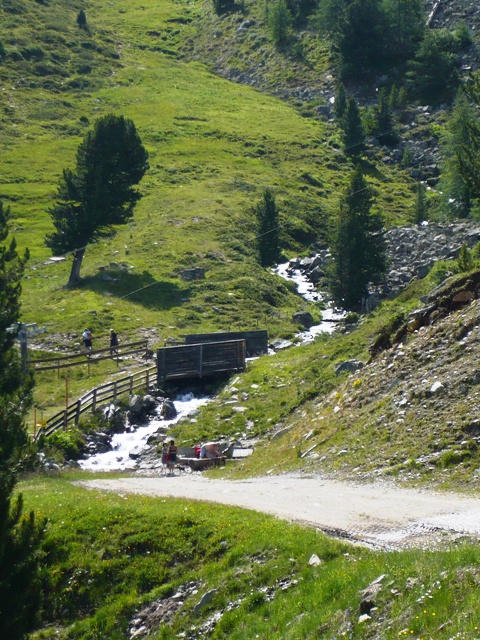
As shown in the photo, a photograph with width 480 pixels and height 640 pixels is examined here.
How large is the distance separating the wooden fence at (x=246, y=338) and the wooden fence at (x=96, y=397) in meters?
4.24

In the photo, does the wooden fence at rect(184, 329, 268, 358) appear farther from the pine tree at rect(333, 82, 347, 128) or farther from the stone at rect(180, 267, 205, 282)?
the pine tree at rect(333, 82, 347, 128)

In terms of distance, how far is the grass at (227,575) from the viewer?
1198 centimetres

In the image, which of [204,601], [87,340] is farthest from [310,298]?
[204,601]

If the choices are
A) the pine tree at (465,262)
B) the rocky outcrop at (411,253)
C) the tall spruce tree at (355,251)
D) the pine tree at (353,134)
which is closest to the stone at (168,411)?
the pine tree at (465,262)

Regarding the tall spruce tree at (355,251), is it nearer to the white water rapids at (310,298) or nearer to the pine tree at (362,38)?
the white water rapids at (310,298)

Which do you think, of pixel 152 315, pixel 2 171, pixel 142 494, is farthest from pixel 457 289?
pixel 2 171

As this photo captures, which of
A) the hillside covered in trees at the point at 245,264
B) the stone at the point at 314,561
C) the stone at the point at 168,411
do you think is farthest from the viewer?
the stone at the point at 168,411

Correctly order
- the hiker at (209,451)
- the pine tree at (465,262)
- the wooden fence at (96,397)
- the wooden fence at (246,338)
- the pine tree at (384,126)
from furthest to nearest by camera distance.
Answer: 1. the pine tree at (384,126)
2. the wooden fence at (246,338)
3. the wooden fence at (96,397)
4. the pine tree at (465,262)
5. the hiker at (209,451)

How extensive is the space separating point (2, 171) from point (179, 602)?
80.9 metres

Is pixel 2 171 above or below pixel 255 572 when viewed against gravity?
above

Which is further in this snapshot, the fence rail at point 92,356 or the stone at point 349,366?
the fence rail at point 92,356

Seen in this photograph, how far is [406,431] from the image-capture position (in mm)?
22469

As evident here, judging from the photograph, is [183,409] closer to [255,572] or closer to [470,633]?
[255,572]

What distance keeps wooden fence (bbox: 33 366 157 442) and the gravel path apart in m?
11.2
